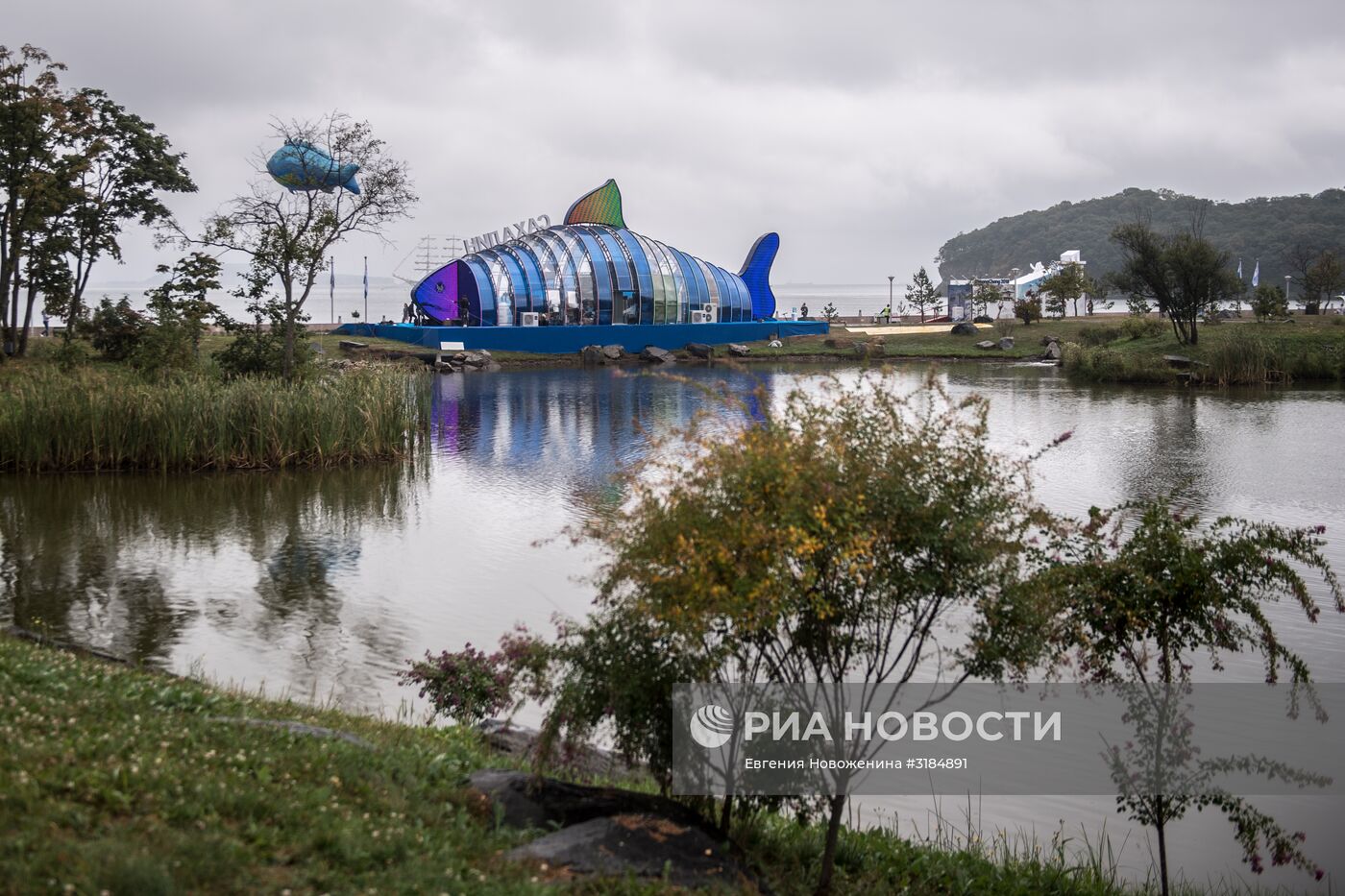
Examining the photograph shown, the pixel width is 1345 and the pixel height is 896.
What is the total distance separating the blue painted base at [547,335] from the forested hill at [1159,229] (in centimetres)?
4782

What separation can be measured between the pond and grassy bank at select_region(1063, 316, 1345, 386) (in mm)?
11897

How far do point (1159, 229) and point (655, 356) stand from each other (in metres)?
111

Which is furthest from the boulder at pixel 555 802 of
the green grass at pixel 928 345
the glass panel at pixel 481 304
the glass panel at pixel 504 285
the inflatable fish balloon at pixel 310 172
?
the glass panel at pixel 504 285

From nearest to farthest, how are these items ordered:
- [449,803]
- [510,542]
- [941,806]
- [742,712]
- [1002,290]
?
[449,803]
[742,712]
[941,806]
[510,542]
[1002,290]

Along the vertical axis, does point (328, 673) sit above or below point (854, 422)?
below

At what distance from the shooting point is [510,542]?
1468 cm

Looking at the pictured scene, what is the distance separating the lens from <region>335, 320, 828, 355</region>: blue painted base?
53.5m

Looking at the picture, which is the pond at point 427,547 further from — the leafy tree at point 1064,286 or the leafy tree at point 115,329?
the leafy tree at point 1064,286

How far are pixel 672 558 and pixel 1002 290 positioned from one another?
226 feet

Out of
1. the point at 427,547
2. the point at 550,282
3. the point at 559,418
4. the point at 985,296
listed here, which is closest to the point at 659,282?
the point at 550,282

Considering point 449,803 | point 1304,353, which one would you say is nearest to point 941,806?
point 449,803

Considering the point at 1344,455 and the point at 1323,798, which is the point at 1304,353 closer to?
the point at 1344,455

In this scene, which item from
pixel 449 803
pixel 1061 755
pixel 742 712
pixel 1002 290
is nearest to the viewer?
pixel 449 803

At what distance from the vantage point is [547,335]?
54.7 m
